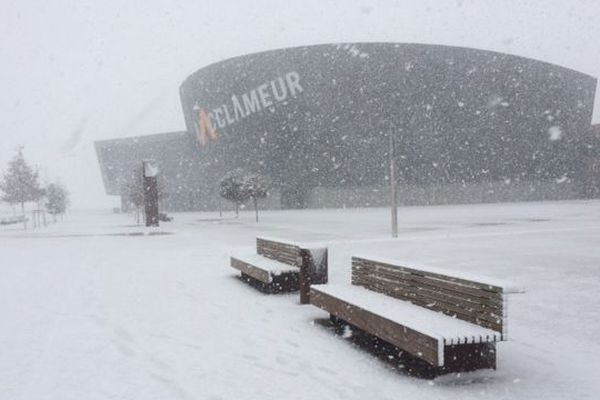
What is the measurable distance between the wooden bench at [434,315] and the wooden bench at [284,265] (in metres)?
1.51

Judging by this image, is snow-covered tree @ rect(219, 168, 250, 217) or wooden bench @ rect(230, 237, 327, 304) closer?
wooden bench @ rect(230, 237, 327, 304)

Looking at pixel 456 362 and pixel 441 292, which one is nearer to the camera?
pixel 456 362

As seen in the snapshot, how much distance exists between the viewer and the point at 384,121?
58719mm

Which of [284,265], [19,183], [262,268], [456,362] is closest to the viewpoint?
[456,362]

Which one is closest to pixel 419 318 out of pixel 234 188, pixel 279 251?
pixel 279 251

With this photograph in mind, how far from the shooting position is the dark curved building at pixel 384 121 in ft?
193

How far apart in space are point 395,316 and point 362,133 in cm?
5498

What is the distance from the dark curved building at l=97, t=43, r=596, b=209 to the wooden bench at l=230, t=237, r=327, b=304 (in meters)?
48.0

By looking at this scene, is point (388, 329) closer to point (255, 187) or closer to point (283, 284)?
point (283, 284)

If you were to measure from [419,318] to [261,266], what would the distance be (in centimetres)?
432

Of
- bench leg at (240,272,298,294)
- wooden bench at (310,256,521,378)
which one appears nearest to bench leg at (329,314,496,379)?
wooden bench at (310,256,521,378)

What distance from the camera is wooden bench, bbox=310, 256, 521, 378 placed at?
14.7ft

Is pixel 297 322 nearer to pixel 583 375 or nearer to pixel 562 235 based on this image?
pixel 583 375

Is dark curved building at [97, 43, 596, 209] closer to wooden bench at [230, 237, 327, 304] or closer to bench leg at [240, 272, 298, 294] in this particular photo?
wooden bench at [230, 237, 327, 304]
